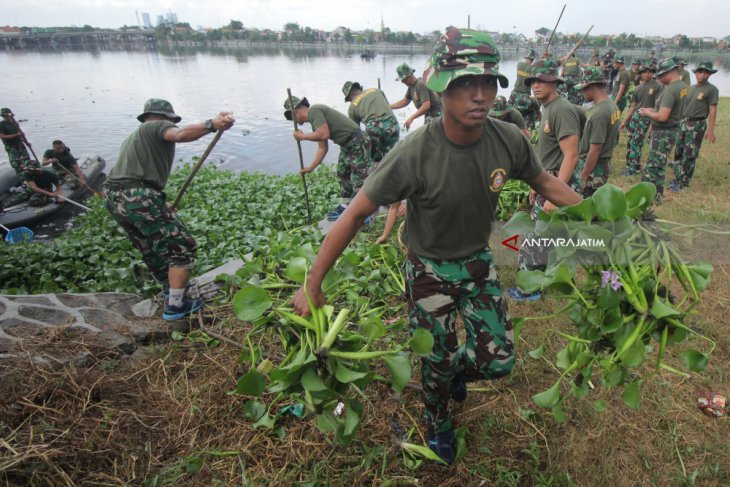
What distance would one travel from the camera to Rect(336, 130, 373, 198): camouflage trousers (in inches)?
234

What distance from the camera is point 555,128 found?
11.9 ft

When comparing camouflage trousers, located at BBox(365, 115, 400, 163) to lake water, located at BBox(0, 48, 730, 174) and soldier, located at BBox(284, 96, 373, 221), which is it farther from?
lake water, located at BBox(0, 48, 730, 174)

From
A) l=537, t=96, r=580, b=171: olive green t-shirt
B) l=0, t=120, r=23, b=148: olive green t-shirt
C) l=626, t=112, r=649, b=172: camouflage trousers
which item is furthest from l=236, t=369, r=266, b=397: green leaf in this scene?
l=0, t=120, r=23, b=148: olive green t-shirt

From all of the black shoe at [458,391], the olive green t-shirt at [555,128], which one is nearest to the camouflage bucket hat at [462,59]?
the black shoe at [458,391]

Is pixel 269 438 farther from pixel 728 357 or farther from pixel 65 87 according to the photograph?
pixel 65 87

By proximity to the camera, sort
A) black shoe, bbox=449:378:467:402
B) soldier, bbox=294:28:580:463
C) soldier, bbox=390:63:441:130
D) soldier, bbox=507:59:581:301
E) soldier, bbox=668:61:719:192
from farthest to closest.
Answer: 1. soldier, bbox=390:63:441:130
2. soldier, bbox=668:61:719:192
3. soldier, bbox=507:59:581:301
4. black shoe, bbox=449:378:467:402
5. soldier, bbox=294:28:580:463

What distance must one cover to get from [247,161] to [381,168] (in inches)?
451

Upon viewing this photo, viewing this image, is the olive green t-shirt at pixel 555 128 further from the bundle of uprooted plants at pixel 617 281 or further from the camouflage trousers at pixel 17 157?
the camouflage trousers at pixel 17 157

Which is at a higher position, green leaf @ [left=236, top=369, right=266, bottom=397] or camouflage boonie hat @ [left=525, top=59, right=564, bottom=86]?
camouflage boonie hat @ [left=525, top=59, right=564, bottom=86]

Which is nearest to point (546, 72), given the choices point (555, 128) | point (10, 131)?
point (555, 128)

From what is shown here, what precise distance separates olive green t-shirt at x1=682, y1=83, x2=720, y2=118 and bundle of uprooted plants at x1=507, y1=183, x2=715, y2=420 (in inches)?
245

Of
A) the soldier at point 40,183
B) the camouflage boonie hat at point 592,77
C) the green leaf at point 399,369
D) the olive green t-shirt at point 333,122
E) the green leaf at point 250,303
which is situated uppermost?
the camouflage boonie hat at point 592,77

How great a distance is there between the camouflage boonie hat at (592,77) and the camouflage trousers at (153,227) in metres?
4.06

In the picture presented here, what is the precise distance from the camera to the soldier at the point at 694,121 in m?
6.34
